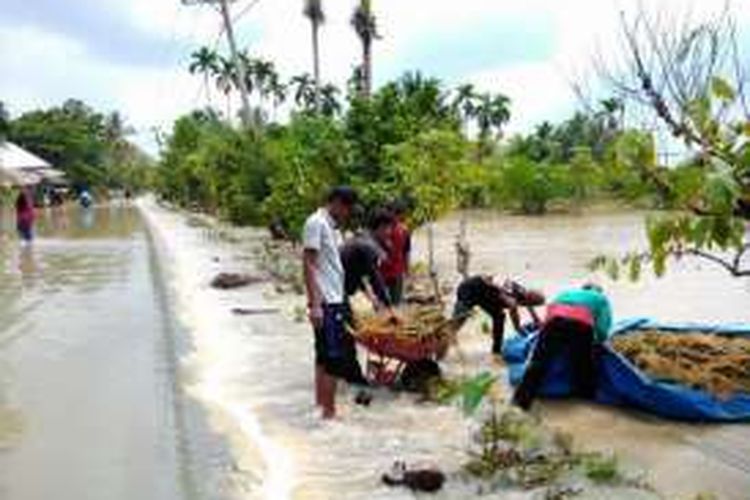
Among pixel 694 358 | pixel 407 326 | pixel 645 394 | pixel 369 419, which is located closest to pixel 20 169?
pixel 407 326

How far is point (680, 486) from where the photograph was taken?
8.37 meters

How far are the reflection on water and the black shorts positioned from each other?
1317 mm

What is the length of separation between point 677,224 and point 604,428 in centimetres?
408

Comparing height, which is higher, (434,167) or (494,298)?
(434,167)

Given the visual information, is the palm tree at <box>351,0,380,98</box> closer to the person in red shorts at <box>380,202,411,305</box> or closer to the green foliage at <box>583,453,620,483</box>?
the person in red shorts at <box>380,202,411,305</box>

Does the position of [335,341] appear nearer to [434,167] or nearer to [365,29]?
[434,167]

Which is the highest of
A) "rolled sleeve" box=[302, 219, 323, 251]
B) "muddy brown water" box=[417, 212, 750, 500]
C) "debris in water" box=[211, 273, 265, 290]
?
"rolled sleeve" box=[302, 219, 323, 251]

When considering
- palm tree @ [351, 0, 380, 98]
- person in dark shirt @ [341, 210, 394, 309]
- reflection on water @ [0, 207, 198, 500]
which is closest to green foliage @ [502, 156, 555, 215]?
palm tree @ [351, 0, 380, 98]

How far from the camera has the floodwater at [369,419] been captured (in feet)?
28.7

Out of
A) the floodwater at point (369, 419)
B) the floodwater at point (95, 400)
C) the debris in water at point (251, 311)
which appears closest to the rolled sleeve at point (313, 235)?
the floodwater at point (369, 419)

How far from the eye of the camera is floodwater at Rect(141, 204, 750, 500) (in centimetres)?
874

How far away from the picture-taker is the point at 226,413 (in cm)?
1123

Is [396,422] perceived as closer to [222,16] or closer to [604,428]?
[604,428]

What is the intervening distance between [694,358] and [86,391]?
5.53 meters
